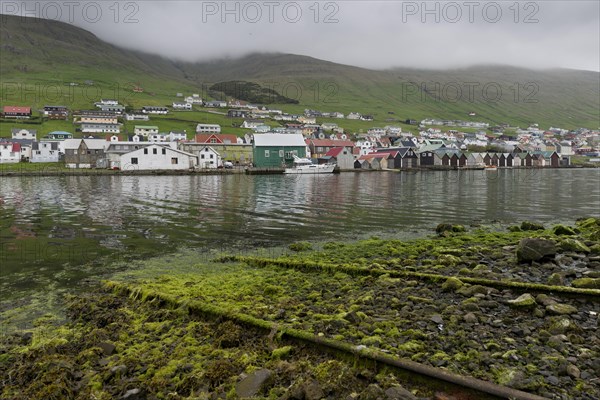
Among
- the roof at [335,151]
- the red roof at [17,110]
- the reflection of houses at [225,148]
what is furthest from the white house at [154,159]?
the red roof at [17,110]

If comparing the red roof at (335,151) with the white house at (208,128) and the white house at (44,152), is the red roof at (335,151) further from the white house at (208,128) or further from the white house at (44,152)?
the white house at (44,152)

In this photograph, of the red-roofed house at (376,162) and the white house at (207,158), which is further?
the red-roofed house at (376,162)

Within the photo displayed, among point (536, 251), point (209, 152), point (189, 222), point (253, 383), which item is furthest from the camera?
point (209, 152)

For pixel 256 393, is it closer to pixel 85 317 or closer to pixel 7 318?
pixel 85 317

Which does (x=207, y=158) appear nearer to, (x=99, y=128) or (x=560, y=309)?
(x=99, y=128)

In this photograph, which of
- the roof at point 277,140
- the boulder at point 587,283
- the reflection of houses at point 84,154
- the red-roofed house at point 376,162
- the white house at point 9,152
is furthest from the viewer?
the red-roofed house at point 376,162

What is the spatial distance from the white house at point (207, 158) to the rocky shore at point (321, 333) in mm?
101359

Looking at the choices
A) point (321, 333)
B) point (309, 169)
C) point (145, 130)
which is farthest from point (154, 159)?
point (321, 333)

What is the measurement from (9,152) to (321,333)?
13844 cm

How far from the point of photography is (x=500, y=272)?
36.3 feet

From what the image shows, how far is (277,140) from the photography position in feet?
369

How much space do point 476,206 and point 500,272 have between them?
72.4 ft

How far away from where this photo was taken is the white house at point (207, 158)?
110 meters

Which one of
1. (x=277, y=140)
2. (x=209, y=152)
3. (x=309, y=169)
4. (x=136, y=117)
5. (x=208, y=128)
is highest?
(x=136, y=117)
